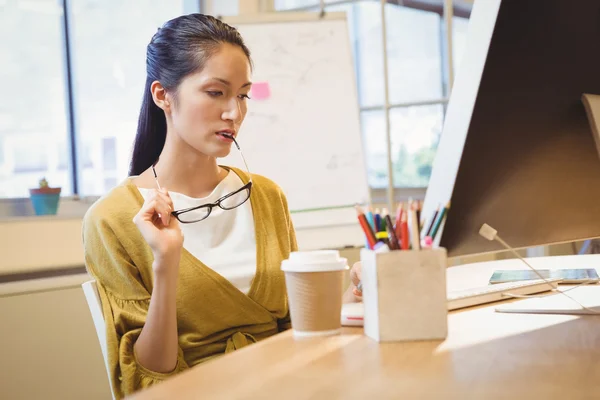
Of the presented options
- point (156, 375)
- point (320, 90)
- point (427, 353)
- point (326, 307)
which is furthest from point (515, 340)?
point (320, 90)

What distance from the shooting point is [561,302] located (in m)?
1.08

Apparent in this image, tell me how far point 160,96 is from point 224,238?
0.33m

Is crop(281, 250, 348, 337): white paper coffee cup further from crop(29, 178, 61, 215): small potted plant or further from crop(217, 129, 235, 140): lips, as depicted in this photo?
crop(29, 178, 61, 215): small potted plant

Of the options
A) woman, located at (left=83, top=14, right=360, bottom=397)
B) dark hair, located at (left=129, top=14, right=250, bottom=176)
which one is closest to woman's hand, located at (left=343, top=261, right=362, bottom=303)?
woman, located at (left=83, top=14, right=360, bottom=397)

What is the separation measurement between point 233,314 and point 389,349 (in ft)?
1.84

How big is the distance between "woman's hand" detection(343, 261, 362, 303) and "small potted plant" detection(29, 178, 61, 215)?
1.37m

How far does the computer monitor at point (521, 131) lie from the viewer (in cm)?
83

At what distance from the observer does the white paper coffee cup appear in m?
0.87

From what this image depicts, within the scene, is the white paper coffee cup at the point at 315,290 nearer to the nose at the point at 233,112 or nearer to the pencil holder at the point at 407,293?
the pencil holder at the point at 407,293

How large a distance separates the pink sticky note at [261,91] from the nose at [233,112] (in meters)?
1.23

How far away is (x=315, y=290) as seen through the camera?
2.89 ft

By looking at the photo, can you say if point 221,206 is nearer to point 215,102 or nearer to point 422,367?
point 215,102

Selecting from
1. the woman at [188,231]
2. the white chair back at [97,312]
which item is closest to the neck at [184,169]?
the woman at [188,231]

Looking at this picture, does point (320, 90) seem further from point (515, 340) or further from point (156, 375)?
point (515, 340)
